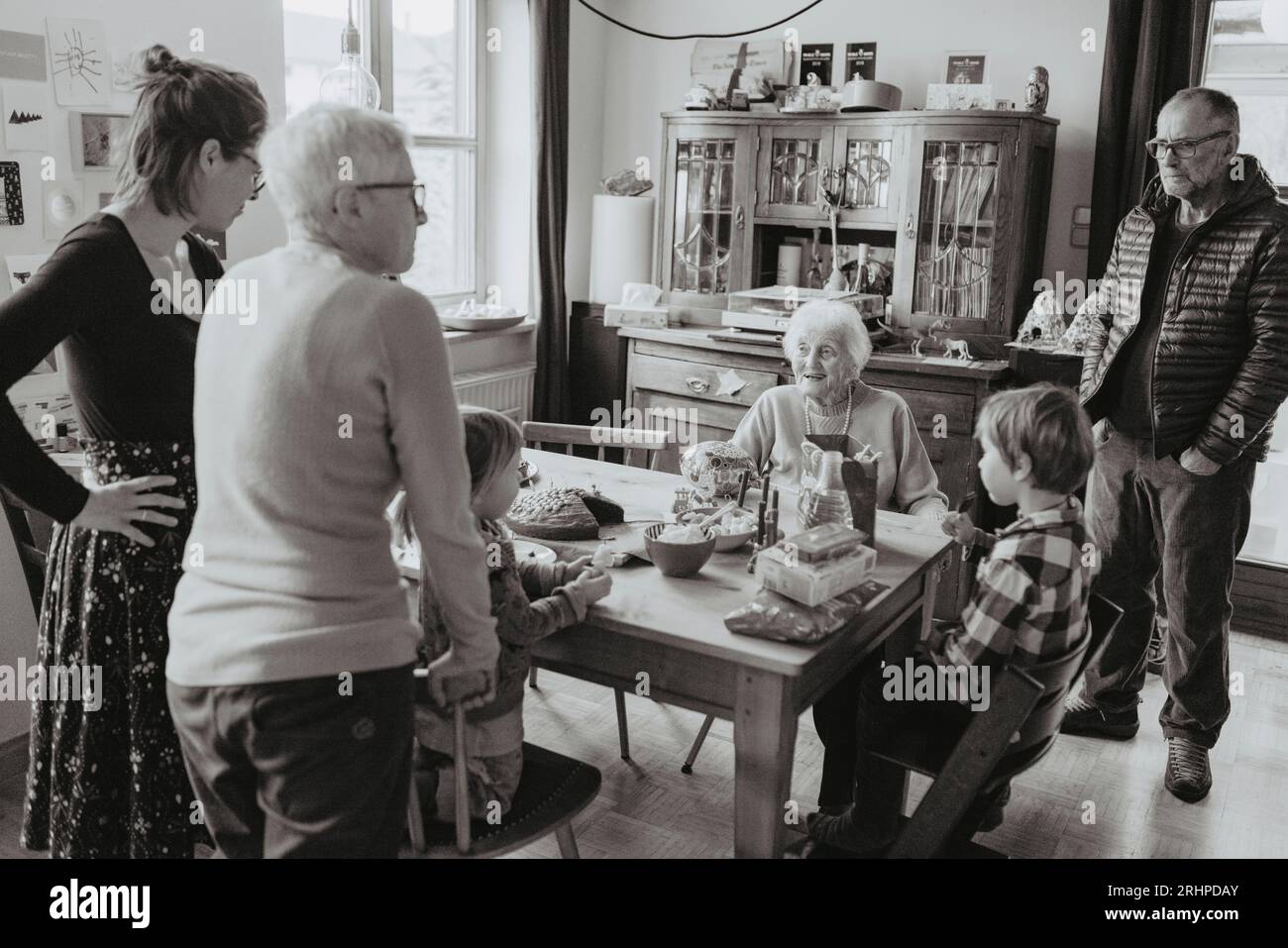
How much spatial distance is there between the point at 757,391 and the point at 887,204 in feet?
2.78

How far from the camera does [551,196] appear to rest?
473 centimetres

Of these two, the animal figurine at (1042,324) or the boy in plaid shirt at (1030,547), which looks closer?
the boy in plaid shirt at (1030,547)

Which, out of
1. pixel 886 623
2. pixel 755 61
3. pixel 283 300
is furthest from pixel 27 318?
pixel 755 61

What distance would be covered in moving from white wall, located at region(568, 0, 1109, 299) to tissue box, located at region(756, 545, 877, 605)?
272cm

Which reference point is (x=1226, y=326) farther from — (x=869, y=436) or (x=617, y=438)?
(x=617, y=438)

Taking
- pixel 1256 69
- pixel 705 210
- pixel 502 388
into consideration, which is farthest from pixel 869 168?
pixel 502 388

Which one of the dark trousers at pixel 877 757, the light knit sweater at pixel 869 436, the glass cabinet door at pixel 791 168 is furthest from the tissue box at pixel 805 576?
the glass cabinet door at pixel 791 168

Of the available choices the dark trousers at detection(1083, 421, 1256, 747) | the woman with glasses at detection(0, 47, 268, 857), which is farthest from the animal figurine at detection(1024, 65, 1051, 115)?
the woman with glasses at detection(0, 47, 268, 857)

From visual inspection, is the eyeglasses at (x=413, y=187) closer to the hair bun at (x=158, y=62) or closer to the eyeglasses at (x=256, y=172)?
the eyeglasses at (x=256, y=172)

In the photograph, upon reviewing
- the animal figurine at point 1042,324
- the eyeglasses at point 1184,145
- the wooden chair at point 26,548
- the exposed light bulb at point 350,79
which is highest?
the exposed light bulb at point 350,79

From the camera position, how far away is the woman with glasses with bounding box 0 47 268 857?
5.49ft

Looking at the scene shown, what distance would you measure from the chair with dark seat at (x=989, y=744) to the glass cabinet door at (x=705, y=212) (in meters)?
2.84

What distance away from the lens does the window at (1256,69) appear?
383cm

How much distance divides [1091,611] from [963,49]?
3068 millimetres
